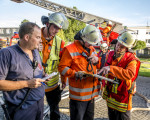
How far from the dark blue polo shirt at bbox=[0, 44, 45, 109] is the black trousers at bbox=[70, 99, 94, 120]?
2.66ft

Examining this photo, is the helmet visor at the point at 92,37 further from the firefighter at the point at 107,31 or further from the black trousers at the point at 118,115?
the firefighter at the point at 107,31

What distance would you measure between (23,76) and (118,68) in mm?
1426

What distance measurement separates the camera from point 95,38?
2.20 metres

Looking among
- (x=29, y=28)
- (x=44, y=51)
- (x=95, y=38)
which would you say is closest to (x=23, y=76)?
(x=29, y=28)

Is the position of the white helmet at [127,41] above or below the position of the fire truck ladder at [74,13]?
below

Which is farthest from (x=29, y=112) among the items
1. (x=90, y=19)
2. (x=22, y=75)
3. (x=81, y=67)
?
(x=90, y=19)

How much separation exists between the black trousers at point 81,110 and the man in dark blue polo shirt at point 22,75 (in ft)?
2.34

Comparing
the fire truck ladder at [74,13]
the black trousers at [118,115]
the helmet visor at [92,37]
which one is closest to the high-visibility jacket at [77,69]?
the helmet visor at [92,37]

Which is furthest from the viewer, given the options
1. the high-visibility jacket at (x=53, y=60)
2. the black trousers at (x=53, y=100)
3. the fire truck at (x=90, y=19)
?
the fire truck at (x=90, y=19)

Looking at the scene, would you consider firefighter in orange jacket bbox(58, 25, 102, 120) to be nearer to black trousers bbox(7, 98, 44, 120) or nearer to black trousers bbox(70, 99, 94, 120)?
black trousers bbox(70, 99, 94, 120)

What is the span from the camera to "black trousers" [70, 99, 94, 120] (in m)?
2.26

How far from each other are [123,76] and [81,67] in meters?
0.70

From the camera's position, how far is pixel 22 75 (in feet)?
5.23

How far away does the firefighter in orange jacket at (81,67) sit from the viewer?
2221 mm
